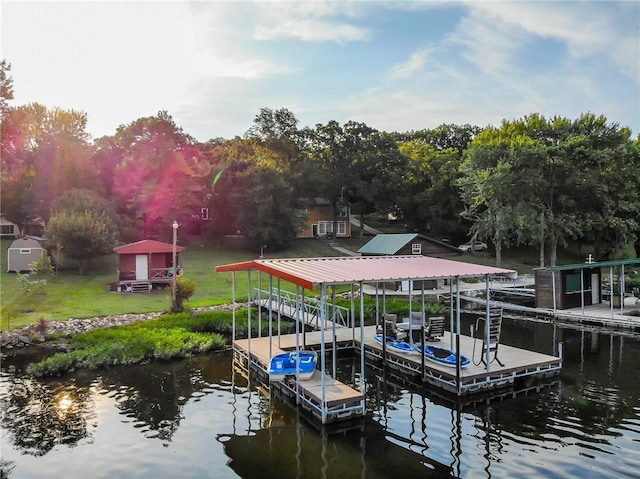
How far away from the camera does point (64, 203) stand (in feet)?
121

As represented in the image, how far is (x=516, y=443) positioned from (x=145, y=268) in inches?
1006

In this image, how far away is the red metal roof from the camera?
12297 millimetres

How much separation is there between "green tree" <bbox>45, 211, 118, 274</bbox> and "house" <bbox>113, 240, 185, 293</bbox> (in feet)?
9.44

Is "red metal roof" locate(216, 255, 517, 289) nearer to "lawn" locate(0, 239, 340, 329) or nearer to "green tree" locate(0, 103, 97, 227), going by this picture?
"lawn" locate(0, 239, 340, 329)

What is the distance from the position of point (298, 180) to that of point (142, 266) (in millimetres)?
22382

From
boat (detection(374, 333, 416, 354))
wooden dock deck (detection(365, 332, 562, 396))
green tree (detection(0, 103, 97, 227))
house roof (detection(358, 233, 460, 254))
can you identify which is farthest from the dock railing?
green tree (detection(0, 103, 97, 227))

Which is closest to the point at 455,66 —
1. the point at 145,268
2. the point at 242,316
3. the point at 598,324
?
the point at 598,324

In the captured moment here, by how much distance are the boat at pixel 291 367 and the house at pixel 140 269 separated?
18.1 meters

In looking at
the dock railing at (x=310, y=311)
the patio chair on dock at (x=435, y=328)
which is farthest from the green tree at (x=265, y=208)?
the patio chair on dock at (x=435, y=328)

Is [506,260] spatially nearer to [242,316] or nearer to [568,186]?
[568,186]

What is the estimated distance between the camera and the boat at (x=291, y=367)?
43.4ft

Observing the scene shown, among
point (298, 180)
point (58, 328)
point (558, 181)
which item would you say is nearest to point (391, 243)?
point (558, 181)

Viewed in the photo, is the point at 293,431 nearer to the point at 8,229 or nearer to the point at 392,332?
the point at 392,332

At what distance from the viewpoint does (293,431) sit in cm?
1168
